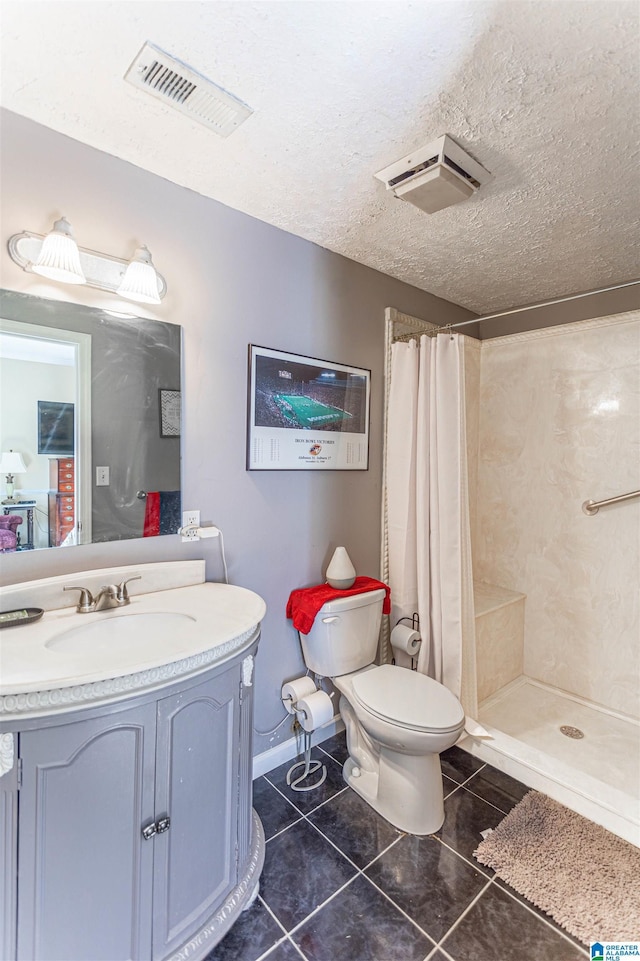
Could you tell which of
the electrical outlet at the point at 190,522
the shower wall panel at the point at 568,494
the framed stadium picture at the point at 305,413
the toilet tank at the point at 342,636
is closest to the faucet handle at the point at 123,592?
the electrical outlet at the point at 190,522

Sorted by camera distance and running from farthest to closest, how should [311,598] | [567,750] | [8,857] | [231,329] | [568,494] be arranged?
[568,494]
[567,750]
[311,598]
[231,329]
[8,857]

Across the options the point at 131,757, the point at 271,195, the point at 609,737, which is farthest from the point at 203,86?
the point at 609,737

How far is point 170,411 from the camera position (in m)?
1.53

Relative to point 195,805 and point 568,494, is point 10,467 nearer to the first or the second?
point 195,805

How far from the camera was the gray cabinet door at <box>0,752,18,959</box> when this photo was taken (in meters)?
0.88

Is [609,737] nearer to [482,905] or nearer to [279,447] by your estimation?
[482,905]

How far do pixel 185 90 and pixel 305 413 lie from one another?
1.12 meters

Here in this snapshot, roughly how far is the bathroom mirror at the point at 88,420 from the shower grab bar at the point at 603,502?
214cm

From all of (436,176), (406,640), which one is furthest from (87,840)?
(436,176)

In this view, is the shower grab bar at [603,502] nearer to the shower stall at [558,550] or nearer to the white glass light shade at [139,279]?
the shower stall at [558,550]

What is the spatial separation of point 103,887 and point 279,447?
4.62 ft

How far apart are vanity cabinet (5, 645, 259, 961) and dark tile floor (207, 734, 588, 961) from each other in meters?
0.21

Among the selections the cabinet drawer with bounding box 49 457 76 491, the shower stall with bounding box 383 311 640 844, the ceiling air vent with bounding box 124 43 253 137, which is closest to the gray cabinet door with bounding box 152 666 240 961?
the cabinet drawer with bounding box 49 457 76 491

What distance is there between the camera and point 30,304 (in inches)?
49.3
